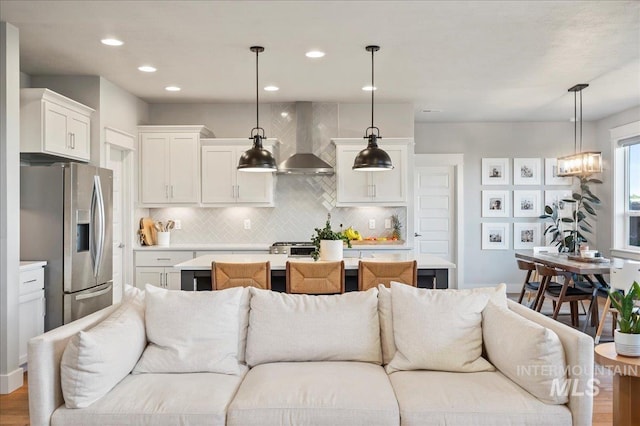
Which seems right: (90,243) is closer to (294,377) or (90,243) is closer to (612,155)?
(294,377)

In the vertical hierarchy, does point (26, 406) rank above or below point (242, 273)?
below

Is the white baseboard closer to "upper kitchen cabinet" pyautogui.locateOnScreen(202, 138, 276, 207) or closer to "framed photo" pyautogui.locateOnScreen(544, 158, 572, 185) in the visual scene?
"upper kitchen cabinet" pyautogui.locateOnScreen(202, 138, 276, 207)

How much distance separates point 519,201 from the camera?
8477 mm

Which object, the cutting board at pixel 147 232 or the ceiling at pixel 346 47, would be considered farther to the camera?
the cutting board at pixel 147 232

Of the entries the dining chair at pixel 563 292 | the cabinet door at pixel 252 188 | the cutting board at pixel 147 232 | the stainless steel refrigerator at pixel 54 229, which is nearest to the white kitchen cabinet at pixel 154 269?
the cutting board at pixel 147 232

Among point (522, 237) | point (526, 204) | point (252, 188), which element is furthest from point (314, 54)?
point (522, 237)

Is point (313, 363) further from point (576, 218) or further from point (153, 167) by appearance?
point (576, 218)

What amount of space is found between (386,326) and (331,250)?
1564 mm

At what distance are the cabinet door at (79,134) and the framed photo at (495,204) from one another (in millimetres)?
5866

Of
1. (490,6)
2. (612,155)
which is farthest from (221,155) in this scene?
(612,155)

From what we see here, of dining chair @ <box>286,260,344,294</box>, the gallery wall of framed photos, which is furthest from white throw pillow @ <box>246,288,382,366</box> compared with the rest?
the gallery wall of framed photos

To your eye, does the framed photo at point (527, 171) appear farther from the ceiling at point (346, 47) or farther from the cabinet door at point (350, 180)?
the cabinet door at point (350, 180)

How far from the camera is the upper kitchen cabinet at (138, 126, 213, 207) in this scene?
6719 millimetres

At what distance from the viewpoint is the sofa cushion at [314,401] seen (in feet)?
7.44
